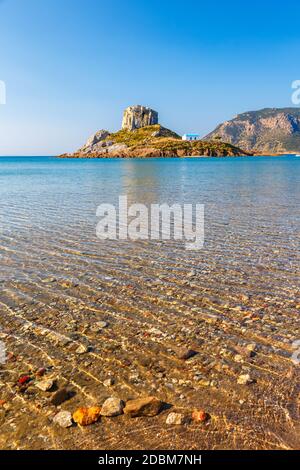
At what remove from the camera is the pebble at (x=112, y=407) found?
552 centimetres

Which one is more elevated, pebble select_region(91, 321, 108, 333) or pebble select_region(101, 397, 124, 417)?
pebble select_region(91, 321, 108, 333)

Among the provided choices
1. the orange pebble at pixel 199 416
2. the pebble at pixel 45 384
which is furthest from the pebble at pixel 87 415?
the orange pebble at pixel 199 416

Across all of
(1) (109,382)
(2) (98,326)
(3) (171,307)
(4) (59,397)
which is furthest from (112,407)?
(3) (171,307)

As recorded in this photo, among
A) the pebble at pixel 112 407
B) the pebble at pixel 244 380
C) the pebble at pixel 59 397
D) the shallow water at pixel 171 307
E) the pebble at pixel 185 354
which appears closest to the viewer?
the pebble at pixel 112 407

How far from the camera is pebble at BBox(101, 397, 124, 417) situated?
5.52 m

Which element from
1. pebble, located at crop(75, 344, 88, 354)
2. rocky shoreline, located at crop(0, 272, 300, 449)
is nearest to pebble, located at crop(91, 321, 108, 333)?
rocky shoreline, located at crop(0, 272, 300, 449)

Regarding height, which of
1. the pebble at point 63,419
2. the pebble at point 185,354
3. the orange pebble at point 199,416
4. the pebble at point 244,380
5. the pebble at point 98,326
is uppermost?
the pebble at point 98,326

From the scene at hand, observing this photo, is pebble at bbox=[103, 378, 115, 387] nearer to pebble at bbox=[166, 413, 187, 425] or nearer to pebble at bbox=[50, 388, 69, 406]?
pebble at bbox=[50, 388, 69, 406]

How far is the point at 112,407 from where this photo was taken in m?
5.61

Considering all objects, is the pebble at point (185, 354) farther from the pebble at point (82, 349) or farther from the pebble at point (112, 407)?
the pebble at point (82, 349)

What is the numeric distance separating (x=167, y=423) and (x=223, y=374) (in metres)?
1.77

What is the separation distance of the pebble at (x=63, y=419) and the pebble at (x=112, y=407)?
566 millimetres

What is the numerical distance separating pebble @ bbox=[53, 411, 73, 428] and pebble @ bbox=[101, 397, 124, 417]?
566 mm
